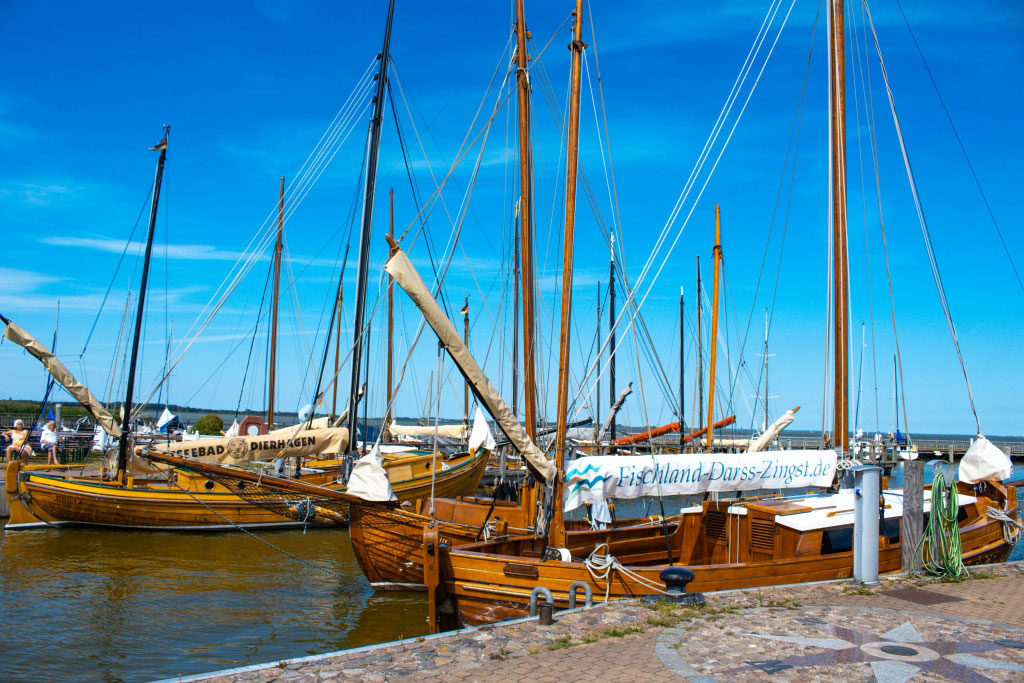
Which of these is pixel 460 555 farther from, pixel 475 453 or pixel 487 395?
pixel 475 453

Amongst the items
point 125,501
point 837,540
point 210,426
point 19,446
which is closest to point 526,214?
point 837,540

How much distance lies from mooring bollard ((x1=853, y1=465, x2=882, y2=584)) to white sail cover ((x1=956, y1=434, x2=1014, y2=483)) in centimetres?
610

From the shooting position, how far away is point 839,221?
17062 mm

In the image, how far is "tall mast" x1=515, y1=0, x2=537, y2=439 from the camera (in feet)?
51.2

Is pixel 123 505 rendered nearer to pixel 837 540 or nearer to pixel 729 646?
pixel 837 540

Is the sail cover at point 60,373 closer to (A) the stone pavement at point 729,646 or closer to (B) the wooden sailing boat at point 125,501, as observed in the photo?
(B) the wooden sailing boat at point 125,501

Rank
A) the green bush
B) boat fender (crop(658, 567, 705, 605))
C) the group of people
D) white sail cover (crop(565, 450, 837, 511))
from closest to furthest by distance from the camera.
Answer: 1. boat fender (crop(658, 567, 705, 605))
2. white sail cover (crop(565, 450, 837, 511))
3. the group of people
4. the green bush

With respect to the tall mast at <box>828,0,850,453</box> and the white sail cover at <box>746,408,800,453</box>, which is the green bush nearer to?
the white sail cover at <box>746,408,800,453</box>

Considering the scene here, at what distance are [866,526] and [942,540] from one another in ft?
5.79

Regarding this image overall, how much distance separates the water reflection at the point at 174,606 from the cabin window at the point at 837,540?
7481 millimetres

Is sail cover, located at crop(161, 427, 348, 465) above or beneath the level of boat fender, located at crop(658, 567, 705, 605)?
above

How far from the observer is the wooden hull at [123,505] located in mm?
24531

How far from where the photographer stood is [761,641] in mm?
9016

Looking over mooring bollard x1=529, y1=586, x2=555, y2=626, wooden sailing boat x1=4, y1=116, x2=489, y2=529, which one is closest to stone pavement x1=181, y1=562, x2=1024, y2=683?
mooring bollard x1=529, y1=586, x2=555, y2=626
